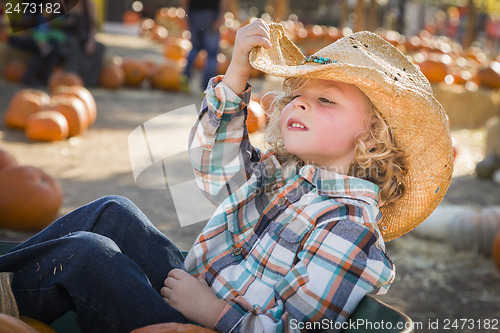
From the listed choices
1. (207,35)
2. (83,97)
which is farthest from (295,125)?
(207,35)

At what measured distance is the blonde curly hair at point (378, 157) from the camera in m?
1.83

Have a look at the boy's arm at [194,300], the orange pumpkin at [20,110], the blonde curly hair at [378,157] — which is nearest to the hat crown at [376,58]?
the blonde curly hair at [378,157]

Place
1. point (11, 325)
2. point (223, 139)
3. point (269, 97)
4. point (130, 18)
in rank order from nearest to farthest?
point (11, 325), point (223, 139), point (269, 97), point (130, 18)

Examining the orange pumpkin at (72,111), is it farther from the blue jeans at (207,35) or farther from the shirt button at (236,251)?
the shirt button at (236,251)

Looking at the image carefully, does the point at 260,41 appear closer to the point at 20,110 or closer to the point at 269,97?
the point at 269,97

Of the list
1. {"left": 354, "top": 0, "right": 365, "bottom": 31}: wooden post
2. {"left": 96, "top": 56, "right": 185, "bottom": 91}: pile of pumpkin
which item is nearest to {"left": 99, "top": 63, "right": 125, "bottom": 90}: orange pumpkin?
{"left": 96, "top": 56, "right": 185, "bottom": 91}: pile of pumpkin

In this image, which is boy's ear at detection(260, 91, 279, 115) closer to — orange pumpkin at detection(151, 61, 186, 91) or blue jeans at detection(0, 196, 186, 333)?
blue jeans at detection(0, 196, 186, 333)

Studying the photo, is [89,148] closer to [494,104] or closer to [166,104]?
[166,104]

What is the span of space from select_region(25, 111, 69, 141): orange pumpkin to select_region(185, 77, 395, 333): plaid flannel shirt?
3.52 meters

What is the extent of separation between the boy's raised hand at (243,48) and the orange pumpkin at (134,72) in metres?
6.82

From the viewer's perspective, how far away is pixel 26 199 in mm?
3365

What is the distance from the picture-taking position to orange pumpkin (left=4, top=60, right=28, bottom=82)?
25.8 ft

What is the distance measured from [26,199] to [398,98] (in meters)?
2.29

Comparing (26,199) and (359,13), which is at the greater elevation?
(26,199)
